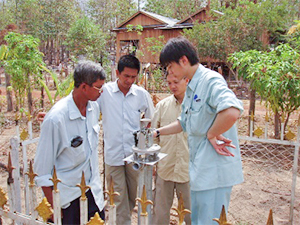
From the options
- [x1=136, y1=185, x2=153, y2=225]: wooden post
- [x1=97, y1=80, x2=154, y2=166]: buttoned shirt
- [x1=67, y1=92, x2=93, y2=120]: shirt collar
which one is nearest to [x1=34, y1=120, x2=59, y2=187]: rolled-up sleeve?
[x1=67, y1=92, x2=93, y2=120]: shirt collar

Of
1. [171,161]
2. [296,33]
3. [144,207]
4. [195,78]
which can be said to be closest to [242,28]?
[296,33]

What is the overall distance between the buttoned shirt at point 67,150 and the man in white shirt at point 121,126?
0.74 meters

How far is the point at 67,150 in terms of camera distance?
1865 millimetres

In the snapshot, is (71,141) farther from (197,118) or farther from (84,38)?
(84,38)

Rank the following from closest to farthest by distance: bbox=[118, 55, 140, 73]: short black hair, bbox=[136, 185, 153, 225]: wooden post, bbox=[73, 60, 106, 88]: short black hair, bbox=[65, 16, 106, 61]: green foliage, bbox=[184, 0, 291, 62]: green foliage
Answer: bbox=[136, 185, 153, 225]: wooden post, bbox=[73, 60, 106, 88]: short black hair, bbox=[118, 55, 140, 73]: short black hair, bbox=[184, 0, 291, 62]: green foliage, bbox=[65, 16, 106, 61]: green foliage

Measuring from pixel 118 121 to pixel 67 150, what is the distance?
105 cm

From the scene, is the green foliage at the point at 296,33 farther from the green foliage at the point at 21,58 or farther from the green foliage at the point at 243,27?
the green foliage at the point at 21,58

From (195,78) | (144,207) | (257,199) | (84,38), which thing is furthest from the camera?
(84,38)

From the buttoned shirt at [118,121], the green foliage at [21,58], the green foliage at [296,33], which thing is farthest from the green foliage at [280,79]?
the green foliage at [21,58]

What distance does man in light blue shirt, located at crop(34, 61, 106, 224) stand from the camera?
5.83 feet

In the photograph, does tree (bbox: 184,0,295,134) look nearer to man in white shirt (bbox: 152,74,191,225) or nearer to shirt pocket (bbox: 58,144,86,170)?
man in white shirt (bbox: 152,74,191,225)

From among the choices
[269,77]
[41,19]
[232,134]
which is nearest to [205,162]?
[232,134]

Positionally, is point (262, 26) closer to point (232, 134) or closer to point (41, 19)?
point (232, 134)

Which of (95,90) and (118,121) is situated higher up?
(95,90)
